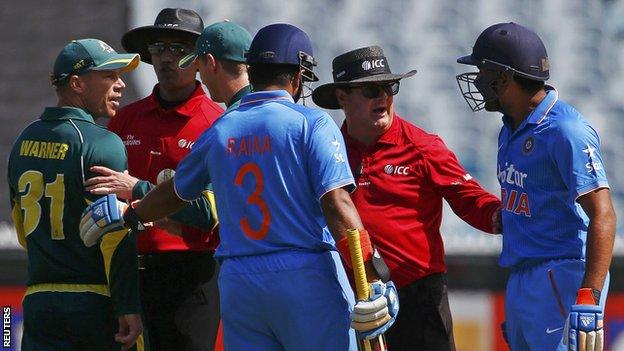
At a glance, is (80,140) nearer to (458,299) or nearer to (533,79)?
(533,79)

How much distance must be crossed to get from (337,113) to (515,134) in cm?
271

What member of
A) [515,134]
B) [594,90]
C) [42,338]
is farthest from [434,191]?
[594,90]

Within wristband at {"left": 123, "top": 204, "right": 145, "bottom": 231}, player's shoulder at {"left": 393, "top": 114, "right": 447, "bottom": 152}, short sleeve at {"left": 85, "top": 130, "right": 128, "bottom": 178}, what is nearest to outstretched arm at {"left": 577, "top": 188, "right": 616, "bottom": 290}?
player's shoulder at {"left": 393, "top": 114, "right": 447, "bottom": 152}

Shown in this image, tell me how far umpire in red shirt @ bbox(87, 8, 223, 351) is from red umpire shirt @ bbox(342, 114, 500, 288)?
67 cm

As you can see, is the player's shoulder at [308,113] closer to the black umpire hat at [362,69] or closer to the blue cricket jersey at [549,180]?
the blue cricket jersey at [549,180]

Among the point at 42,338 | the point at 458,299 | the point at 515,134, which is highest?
the point at 515,134

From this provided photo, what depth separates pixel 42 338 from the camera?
15.6 ft

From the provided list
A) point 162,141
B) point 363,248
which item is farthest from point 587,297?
point 162,141

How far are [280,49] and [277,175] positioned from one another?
46 cm

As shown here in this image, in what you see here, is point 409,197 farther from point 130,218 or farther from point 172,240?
point 130,218

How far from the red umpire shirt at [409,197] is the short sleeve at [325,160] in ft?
3.71

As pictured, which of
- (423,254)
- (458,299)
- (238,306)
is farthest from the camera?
(458,299)

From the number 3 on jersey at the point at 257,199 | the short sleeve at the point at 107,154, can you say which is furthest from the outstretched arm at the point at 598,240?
the short sleeve at the point at 107,154

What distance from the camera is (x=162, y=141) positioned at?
211 inches
